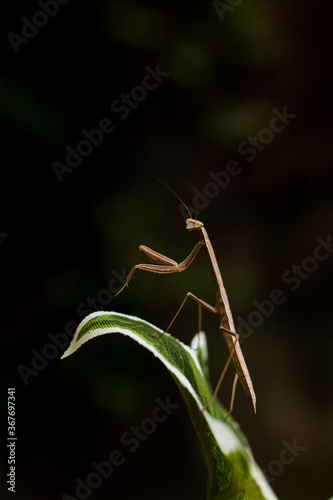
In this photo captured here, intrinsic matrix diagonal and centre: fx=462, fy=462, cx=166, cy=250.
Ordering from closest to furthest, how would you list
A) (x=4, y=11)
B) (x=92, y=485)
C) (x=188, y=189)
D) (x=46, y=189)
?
(x=4, y=11)
(x=46, y=189)
(x=92, y=485)
(x=188, y=189)

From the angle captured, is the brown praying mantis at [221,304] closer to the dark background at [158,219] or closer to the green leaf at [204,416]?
the green leaf at [204,416]

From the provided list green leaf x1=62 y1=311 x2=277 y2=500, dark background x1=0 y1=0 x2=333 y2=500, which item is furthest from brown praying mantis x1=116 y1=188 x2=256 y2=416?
dark background x1=0 y1=0 x2=333 y2=500

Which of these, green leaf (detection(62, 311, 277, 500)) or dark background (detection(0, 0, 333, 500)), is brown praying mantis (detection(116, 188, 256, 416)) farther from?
dark background (detection(0, 0, 333, 500))

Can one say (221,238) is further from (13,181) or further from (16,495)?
(16,495)

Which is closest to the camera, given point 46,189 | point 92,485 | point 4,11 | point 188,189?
point 4,11

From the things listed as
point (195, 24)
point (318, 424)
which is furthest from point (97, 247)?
point (318, 424)

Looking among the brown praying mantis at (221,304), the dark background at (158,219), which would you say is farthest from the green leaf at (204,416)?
the dark background at (158,219)
